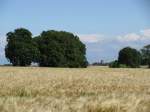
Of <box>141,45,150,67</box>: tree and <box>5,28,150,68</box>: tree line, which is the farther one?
<box>141,45,150,67</box>: tree

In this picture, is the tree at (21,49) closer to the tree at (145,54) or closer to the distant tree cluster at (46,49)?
the distant tree cluster at (46,49)

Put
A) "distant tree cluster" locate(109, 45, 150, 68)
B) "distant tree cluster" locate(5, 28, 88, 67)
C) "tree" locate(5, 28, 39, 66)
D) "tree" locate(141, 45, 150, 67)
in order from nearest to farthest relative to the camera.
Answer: "tree" locate(5, 28, 39, 66)
"distant tree cluster" locate(5, 28, 88, 67)
"distant tree cluster" locate(109, 45, 150, 68)
"tree" locate(141, 45, 150, 67)

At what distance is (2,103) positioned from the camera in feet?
26.7

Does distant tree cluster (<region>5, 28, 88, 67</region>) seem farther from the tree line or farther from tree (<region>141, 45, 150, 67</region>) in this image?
tree (<region>141, 45, 150, 67</region>)

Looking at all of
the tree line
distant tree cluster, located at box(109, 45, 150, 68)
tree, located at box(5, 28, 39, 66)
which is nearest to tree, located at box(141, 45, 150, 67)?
distant tree cluster, located at box(109, 45, 150, 68)

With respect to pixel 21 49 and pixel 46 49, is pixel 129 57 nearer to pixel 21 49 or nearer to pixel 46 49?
pixel 46 49

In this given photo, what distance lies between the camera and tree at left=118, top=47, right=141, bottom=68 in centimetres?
9606

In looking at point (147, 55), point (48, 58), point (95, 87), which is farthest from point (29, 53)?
point (95, 87)

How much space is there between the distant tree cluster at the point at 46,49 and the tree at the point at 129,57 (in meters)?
11.2

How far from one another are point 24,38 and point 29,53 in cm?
600

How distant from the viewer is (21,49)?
261 ft

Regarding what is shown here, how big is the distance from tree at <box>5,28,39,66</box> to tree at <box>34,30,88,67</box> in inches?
65.8

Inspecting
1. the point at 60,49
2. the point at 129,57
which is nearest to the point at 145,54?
the point at 129,57

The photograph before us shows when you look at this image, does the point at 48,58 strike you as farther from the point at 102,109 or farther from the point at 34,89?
the point at 102,109
